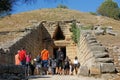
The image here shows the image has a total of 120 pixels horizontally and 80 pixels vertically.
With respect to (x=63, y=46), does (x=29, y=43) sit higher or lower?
lower

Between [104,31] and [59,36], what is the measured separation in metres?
7.27

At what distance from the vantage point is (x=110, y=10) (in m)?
53.3

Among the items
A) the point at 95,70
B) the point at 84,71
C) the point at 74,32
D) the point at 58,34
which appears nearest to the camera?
the point at 95,70

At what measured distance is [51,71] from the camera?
22.9 meters

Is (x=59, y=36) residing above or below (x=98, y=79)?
above

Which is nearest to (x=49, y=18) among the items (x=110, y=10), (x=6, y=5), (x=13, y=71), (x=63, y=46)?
(x=63, y=46)

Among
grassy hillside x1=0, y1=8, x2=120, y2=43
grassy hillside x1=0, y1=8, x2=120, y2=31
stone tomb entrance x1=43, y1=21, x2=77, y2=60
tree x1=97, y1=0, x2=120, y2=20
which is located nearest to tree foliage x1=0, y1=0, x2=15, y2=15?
grassy hillside x1=0, y1=8, x2=120, y2=43

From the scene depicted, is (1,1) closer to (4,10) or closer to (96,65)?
(4,10)

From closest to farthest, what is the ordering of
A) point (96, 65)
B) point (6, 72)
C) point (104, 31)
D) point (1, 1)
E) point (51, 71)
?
point (1, 1)
point (6, 72)
point (96, 65)
point (51, 71)
point (104, 31)

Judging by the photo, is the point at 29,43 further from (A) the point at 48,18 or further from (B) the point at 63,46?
(A) the point at 48,18

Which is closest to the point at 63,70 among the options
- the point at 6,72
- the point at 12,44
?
the point at 12,44

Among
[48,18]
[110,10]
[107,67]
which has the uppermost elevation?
[110,10]

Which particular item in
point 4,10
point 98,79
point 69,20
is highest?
point 69,20

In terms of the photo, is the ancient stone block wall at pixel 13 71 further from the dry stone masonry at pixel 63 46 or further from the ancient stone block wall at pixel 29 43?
the ancient stone block wall at pixel 29 43
